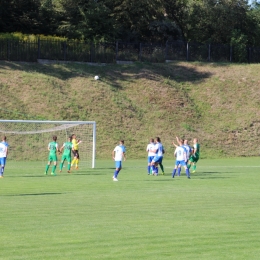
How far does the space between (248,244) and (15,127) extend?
3524 cm

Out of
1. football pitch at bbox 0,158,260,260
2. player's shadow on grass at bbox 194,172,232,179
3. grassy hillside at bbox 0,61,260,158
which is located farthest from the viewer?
grassy hillside at bbox 0,61,260,158

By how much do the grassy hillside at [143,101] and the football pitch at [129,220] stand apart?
24.7m

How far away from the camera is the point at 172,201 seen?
19.8 metres

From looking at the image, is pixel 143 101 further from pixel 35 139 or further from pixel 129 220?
pixel 129 220

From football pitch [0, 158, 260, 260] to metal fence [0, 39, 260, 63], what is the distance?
111ft

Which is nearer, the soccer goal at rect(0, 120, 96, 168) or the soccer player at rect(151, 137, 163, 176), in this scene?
the soccer player at rect(151, 137, 163, 176)

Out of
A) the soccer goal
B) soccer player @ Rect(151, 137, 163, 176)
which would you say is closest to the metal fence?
the soccer goal

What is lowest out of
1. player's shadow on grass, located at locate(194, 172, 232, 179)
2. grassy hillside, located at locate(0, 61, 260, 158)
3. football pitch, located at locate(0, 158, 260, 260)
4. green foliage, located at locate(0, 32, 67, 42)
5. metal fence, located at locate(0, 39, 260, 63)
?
player's shadow on grass, located at locate(194, 172, 232, 179)

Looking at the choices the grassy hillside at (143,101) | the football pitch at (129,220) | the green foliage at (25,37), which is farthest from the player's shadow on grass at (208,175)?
the green foliage at (25,37)

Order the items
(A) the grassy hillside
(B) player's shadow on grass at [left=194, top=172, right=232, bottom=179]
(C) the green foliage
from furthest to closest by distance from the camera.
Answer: (C) the green foliage < (A) the grassy hillside < (B) player's shadow on grass at [left=194, top=172, right=232, bottom=179]

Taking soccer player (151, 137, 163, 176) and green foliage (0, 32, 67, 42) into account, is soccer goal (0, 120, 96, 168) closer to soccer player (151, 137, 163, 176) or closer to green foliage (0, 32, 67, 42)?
soccer player (151, 137, 163, 176)

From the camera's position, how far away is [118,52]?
64.2 metres

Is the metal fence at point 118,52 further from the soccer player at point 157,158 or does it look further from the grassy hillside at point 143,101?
the soccer player at point 157,158

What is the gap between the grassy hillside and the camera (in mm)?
52031
